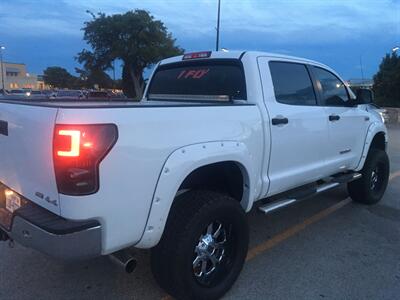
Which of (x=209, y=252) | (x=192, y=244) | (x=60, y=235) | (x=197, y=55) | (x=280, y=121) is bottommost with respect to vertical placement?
(x=209, y=252)

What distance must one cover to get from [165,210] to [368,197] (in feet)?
13.1

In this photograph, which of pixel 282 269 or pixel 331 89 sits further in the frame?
pixel 331 89

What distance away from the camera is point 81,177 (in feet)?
7.83

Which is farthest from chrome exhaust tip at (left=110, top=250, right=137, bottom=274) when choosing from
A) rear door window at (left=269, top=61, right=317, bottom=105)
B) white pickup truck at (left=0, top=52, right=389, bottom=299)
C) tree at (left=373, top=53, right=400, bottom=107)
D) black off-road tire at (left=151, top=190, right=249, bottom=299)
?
tree at (left=373, top=53, right=400, bottom=107)

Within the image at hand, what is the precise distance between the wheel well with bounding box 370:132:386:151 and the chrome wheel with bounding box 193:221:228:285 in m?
3.52

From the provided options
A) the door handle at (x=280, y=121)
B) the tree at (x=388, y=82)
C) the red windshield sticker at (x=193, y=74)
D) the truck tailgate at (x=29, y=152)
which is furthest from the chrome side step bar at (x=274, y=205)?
the tree at (x=388, y=82)

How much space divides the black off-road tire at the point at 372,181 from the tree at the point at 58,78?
302ft

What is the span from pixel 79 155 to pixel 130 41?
128 feet

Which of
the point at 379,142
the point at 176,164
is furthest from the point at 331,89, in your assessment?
the point at 176,164

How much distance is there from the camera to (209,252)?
10.5 feet

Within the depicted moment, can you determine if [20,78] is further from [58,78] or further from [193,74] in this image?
[193,74]

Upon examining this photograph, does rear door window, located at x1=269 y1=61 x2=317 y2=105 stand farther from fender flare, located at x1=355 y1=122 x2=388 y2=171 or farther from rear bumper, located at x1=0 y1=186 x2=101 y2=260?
rear bumper, located at x1=0 y1=186 x2=101 y2=260

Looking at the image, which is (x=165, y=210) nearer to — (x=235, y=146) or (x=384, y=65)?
(x=235, y=146)

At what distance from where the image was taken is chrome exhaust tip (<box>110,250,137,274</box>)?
274 centimetres
